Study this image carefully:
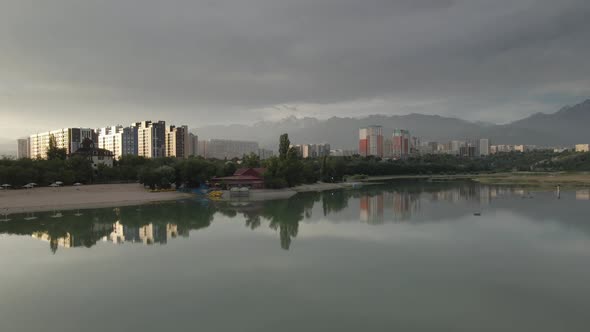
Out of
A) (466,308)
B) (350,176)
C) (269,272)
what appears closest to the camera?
(466,308)

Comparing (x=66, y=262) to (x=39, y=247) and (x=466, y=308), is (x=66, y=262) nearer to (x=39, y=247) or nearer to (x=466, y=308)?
(x=39, y=247)

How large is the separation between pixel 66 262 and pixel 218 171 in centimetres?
3083

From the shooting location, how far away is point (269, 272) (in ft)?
39.5

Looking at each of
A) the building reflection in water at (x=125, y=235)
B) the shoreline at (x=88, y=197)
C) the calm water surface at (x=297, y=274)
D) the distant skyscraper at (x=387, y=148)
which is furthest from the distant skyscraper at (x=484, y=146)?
the building reflection in water at (x=125, y=235)

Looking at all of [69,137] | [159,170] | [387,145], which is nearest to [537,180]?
[159,170]

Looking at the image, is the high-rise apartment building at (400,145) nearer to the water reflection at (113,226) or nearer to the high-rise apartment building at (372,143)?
the high-rise apartment building at (372,143)

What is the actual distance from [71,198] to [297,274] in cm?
2803

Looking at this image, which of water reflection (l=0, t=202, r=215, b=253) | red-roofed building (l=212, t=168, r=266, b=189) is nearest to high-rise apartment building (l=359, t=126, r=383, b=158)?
red-roofed building (l=212, t=168, r=266, b=189)

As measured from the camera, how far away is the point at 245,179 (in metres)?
41.4

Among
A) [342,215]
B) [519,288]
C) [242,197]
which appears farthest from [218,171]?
[519,288]

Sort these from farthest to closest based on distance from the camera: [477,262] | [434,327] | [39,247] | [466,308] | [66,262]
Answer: [39,247], [66,262], [477,262], [466,308], [434,327]

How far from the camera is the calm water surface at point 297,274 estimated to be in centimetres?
845

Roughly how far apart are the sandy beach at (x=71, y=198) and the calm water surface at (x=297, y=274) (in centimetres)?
647

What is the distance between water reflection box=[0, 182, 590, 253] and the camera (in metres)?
18.8
